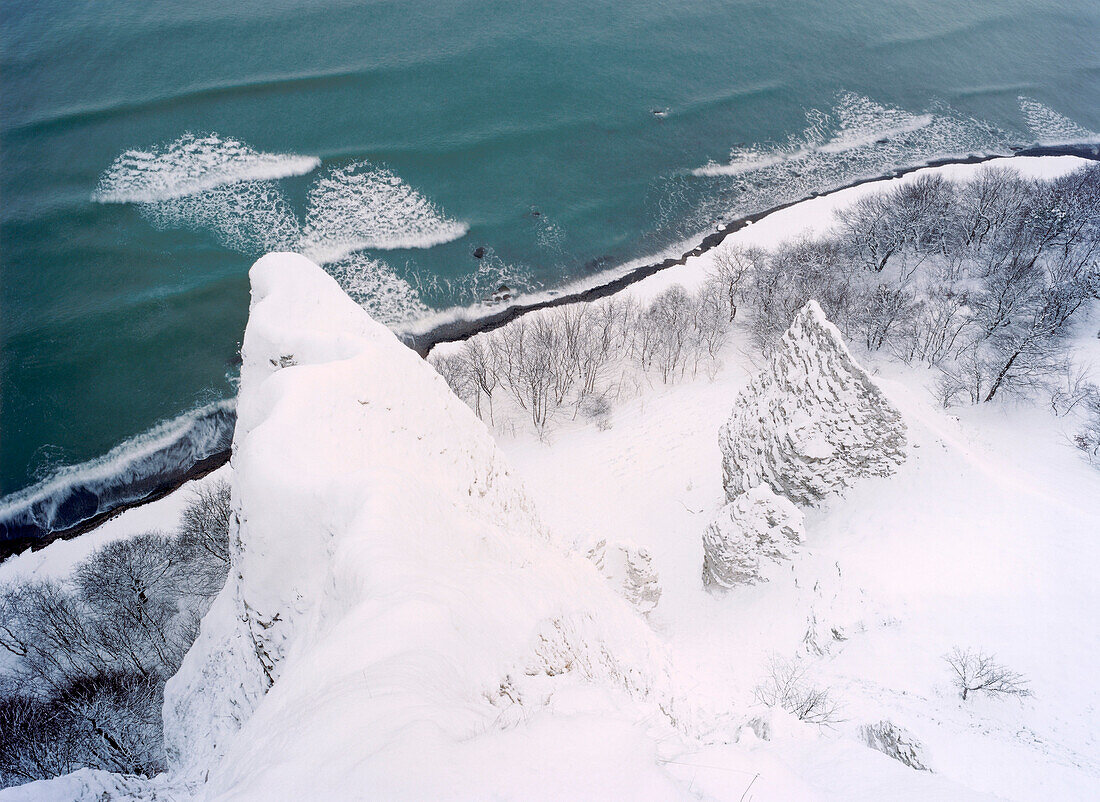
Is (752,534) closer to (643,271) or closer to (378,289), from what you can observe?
(643,271)

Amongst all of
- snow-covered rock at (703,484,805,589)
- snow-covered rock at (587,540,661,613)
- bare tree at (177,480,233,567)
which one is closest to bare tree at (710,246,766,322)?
snow-covered rock at (703,484,805,589)

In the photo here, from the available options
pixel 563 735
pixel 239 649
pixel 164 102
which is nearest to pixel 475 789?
pixel 563 735

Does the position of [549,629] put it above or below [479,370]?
above

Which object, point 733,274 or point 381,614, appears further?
point 733,274

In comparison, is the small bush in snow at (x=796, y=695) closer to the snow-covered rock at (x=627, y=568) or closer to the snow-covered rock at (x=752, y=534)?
the snow-covered rock at (x=752, y=534)

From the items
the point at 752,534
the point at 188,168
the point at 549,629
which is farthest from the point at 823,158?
the point at 549,629

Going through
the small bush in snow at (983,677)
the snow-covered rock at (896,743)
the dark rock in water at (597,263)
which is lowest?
the small bush in snow at (983,677)

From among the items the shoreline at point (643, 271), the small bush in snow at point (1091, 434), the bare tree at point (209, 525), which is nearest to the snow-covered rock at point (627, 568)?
the bare tree at point (209, 525)
